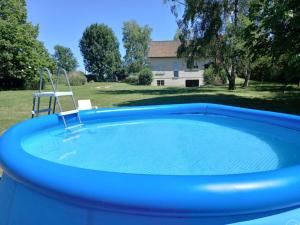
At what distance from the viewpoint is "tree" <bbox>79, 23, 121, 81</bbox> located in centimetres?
6266

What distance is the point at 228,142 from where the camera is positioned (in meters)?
6.71

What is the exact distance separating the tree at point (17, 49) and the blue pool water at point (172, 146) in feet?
72.6

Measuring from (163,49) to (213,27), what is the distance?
25730 millimetres

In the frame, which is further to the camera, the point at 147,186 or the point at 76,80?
the point at 76,80

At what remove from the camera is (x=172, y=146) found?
21.3 ft

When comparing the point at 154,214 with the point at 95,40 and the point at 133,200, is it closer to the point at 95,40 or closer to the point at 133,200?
the point at 133,200

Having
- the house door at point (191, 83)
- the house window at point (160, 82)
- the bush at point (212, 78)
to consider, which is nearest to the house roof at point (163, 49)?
the house window at point (160, 82)

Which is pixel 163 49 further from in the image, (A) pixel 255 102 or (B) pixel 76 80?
(A) pixel 255 102

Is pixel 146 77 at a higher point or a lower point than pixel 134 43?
lower

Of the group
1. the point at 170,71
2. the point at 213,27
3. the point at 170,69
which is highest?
the point at 213,27

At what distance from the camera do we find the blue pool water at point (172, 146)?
16.9 ft

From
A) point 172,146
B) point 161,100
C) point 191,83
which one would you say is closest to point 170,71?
point 191,83

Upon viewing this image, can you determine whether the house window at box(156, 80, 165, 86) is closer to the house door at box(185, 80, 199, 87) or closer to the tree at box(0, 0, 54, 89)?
the house door at box(185, 80, 199, 87)

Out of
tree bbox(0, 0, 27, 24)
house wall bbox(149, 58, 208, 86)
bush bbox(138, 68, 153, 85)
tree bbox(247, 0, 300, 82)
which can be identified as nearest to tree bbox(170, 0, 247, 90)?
tree bbox(247, 0, 300, 82)
